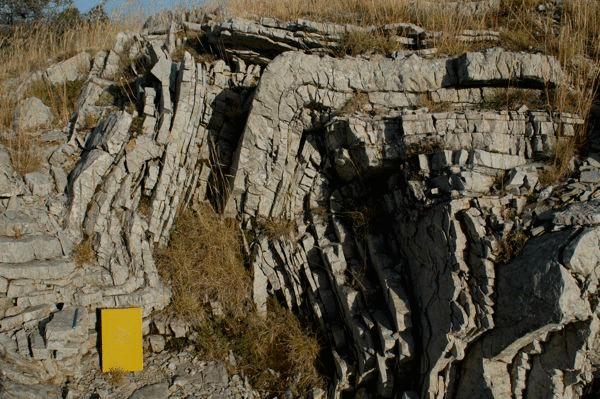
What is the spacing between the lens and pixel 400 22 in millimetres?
10078

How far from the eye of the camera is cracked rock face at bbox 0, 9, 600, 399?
6.20m

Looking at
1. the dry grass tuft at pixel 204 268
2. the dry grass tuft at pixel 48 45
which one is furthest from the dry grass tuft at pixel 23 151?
the dry grass tuft at pixel 48 45

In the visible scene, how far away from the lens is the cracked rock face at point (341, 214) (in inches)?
244

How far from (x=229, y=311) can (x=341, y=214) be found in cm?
213

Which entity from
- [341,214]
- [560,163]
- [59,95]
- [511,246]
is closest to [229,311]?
[341,214]

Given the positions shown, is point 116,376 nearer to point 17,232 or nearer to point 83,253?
point 83,253

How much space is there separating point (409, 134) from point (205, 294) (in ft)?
11.9

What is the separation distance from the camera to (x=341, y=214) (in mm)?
8336

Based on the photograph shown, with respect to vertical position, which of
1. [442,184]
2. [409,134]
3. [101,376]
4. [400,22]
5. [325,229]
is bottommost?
[101,376]

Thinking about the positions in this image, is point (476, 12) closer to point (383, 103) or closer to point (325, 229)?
point (383, 103)

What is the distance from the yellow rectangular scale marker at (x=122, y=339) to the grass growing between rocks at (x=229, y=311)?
647 millimetres

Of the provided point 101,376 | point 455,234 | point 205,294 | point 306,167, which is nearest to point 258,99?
point 306,167

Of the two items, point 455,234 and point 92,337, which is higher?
point 455,234

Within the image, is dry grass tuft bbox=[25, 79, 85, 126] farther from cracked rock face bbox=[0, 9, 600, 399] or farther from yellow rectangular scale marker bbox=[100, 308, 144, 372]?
yellow rectangular scale marker bbox=[100, 308, 144, 372]
